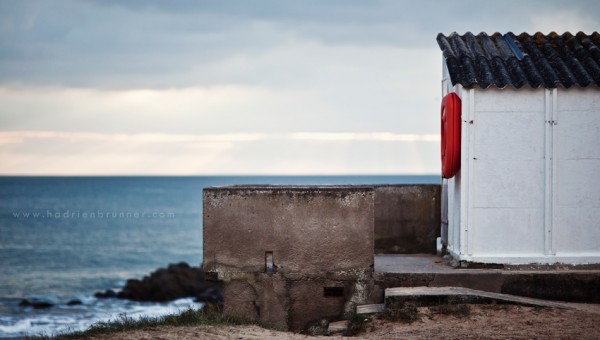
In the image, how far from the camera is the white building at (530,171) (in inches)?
434

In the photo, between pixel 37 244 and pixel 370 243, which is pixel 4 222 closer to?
pixel 37 244

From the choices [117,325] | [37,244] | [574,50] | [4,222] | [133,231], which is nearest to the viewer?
[117,325]

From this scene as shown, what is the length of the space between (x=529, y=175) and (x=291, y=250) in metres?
3.57

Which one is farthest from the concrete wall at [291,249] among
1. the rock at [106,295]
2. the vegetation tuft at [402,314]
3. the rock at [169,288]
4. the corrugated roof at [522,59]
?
the rock at [106,295]

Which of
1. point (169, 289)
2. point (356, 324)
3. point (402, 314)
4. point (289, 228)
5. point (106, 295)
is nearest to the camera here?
point (402, 314)

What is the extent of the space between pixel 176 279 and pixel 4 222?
4739 centimetres

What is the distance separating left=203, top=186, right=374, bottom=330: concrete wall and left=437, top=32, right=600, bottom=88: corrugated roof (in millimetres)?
2431

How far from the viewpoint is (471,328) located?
8.88m

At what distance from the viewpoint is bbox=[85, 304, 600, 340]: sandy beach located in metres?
8.50

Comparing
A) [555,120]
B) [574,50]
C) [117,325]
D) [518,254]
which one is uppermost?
[574,50]

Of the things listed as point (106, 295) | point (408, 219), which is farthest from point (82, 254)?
point (408, 219)

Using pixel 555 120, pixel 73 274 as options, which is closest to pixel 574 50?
pixel 555 120

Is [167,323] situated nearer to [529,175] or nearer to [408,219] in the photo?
[408,219]

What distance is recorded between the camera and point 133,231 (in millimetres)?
66438
